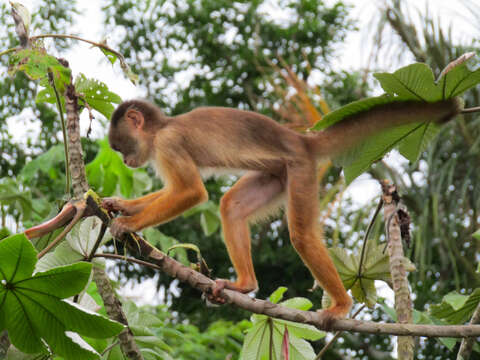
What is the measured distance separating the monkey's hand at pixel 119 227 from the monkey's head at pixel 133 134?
1.00m

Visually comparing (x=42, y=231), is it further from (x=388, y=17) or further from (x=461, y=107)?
(x=388, y=17)

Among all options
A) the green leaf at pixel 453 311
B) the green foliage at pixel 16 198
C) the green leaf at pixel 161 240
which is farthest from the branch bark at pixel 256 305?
the green leaf at pixel 161 240

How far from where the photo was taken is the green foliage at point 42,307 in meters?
Result: 1.75

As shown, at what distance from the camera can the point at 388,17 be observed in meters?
8.67

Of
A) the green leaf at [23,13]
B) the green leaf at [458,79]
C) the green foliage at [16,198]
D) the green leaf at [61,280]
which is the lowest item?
the green leaf at [61,280]

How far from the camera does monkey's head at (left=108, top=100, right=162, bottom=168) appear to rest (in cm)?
371

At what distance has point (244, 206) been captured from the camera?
3658 millimetres

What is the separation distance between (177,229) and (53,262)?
361 inches

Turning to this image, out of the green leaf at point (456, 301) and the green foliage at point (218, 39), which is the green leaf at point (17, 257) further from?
the green foliage at point (218, 39)

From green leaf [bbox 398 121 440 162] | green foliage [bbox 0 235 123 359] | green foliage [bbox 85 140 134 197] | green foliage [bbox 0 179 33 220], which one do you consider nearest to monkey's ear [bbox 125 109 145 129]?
green foliage [bbox 85 140 134 197]

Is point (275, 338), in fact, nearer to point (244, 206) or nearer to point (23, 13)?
point (244, 206)

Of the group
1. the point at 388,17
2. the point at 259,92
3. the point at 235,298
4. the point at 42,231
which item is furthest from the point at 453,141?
the point at 42,231

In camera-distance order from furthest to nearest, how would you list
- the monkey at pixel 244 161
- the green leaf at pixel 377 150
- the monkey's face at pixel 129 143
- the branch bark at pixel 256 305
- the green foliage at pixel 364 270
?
the monkey's face at pixel 129 143, the green foliage at pixel 364 270, the monkey at pixel 244 161, the green leaf at pixel 377 150, the branch bark at pixel 256 305

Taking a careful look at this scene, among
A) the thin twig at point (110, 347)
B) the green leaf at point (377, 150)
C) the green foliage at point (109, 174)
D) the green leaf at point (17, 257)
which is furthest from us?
the green foliage at point (109, 174)
